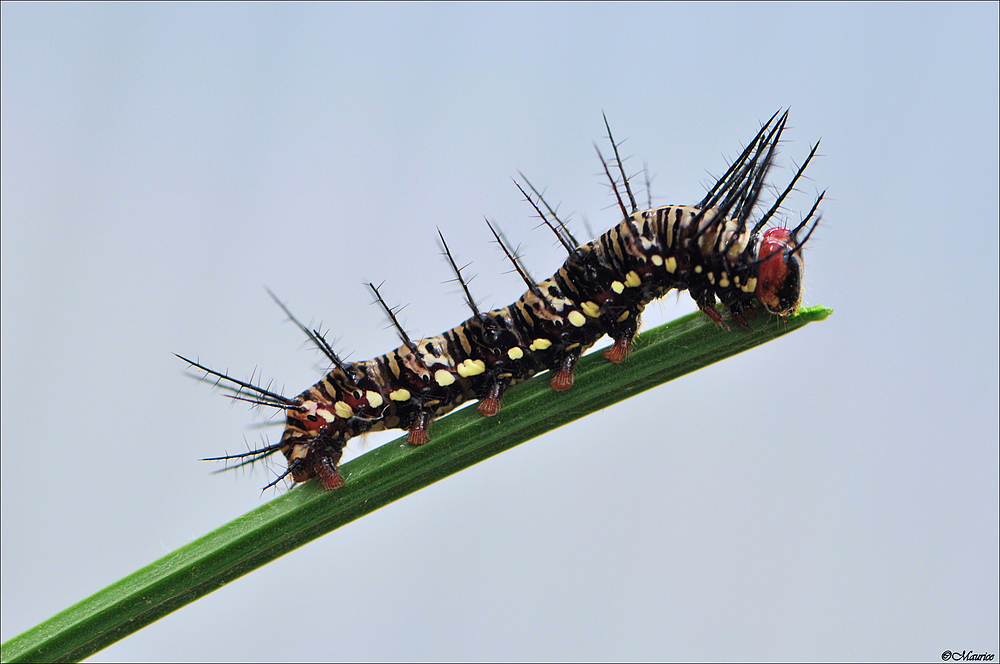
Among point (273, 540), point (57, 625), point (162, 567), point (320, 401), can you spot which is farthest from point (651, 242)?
point (57, 625)

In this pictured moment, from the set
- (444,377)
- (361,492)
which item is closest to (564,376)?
(444,377)

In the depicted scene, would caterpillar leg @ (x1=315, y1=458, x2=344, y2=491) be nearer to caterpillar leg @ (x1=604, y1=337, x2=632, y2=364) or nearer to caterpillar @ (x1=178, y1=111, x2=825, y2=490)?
caterpillar @ (x1=178, y1=111, x2=825, y2=490)

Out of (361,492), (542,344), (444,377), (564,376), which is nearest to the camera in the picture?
(361,492)

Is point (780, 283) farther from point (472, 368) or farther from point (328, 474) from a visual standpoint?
point (328, 474)

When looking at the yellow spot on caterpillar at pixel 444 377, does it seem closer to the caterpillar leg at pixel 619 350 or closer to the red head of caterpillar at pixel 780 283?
the caterpillar leg at pixel 619 350

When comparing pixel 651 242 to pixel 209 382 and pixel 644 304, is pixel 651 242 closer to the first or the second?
pixel 644 304

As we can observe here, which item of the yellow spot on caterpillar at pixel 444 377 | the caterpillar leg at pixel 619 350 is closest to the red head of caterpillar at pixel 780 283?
the caterpillar leg at pixel 619 350
